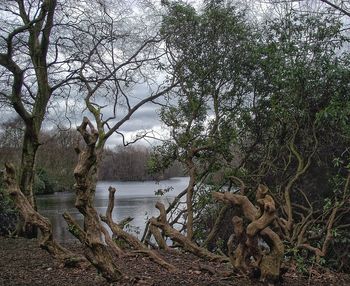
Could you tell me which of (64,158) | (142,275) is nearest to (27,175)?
(142,275)

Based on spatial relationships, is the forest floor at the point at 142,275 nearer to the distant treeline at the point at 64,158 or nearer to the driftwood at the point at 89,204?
the driftwood at the point at 89,204

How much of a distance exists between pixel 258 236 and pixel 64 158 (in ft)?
85.2

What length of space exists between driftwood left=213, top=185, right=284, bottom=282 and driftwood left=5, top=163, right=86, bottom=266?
87.5 inches

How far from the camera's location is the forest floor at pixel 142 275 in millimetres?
4820

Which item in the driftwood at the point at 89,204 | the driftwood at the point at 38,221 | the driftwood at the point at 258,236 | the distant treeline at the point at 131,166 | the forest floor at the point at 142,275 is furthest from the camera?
the distant treeline at the point at 131,166

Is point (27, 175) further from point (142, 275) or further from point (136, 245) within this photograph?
point (142, 275)

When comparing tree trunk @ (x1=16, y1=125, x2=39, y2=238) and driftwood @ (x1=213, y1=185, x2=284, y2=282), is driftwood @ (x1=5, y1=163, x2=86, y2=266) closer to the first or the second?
driftwood @ (x1=213, y1=185, x2=284, y2=282)

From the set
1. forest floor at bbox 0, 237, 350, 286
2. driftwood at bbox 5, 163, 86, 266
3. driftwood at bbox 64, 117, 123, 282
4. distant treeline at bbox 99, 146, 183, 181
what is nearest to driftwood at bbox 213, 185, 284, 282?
forest floor at bbox 0, 237, 350, 286

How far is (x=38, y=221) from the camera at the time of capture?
624 cm

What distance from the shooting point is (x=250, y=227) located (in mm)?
4379

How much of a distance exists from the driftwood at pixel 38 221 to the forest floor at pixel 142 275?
13 centimetres

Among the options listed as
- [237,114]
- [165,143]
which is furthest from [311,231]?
[165,143]

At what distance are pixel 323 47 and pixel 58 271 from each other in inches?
230

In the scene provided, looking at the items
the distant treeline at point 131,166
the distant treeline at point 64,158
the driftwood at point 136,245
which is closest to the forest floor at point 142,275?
the driftwood at point 136,245
